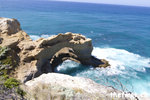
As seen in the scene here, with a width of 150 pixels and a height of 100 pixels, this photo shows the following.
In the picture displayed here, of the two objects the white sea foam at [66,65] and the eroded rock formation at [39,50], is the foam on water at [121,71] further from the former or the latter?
the eroded rock formation at [39,50]

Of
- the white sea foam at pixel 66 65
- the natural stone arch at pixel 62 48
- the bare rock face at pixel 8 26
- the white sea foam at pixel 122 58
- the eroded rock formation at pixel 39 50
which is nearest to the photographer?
the eroded rock formation at pixel 39 50

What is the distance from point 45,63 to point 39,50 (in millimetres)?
4077

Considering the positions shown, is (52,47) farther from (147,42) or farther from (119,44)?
(147,42)

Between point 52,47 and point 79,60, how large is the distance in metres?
7.85

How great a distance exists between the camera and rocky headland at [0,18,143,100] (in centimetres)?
1007

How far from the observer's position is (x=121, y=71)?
1041 inches

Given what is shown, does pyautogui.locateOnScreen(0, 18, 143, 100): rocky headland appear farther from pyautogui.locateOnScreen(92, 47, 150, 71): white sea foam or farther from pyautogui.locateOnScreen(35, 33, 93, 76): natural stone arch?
pyautogui.locateOnScreen(92, 47, 150, 71): white sea foam

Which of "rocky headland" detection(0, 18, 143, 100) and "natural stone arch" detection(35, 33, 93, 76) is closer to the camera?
"rocky headland" detection(0, 18, 143, 100)

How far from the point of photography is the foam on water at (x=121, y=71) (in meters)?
22.3

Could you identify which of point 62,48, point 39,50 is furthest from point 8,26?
point 62,48

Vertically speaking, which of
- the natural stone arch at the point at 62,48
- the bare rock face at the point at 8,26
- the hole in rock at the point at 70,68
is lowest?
the hole in rock at the point at 70,68

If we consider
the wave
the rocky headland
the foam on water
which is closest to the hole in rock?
the foam on water

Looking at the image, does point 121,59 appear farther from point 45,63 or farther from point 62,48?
point 45,63

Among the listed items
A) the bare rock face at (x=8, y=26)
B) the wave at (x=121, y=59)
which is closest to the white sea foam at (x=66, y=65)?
the wave at (x=121, y=59)
